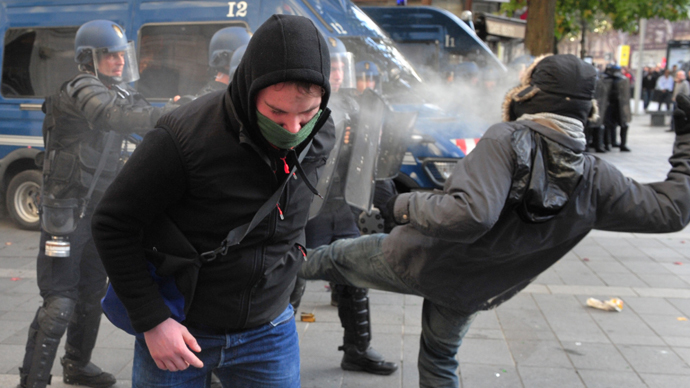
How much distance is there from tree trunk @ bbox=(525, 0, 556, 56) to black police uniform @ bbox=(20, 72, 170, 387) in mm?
8828

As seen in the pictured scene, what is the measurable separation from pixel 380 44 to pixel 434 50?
293 centimetres

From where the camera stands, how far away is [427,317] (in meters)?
2.54

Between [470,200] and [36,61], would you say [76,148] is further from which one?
[36,61]

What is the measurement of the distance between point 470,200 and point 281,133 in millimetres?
838

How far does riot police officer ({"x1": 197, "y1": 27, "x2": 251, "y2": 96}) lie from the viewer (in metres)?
3.77

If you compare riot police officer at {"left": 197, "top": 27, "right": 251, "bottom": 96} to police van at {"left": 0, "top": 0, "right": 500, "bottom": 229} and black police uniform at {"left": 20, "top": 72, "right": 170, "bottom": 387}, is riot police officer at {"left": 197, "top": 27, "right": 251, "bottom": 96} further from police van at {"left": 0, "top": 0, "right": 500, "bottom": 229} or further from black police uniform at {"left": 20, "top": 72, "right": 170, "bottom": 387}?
police van at {"left": 0, "top": 0, "right": 500, "bottom": 229}

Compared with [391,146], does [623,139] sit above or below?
below

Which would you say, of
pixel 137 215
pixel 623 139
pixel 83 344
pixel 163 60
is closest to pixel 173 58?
pixel 163 60

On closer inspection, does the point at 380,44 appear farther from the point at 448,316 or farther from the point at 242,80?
the point at 242,80

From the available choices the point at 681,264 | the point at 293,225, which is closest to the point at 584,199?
the point at 293,225

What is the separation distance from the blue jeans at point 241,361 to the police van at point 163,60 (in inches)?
170

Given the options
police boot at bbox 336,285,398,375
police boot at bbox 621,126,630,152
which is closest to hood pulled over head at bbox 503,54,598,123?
police boot at bbox 336,285,398,375

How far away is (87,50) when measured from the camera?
10.7ft

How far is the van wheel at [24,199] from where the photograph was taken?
22.9ft
